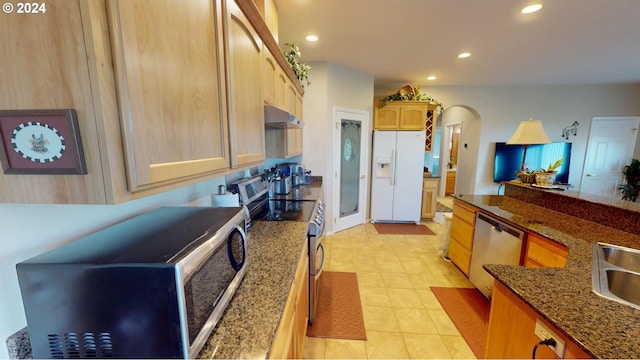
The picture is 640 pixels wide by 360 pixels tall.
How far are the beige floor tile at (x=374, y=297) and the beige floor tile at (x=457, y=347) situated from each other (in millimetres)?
520

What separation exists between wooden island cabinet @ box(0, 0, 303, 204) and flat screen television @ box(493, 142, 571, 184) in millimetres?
5574

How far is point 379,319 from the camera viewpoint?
2.00 meters

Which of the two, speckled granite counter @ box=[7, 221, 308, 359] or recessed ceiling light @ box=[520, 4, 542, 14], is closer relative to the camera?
speckled granite counter @ box=[7, 221, 308, 359]

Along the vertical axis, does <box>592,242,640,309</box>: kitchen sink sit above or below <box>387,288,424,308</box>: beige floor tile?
above

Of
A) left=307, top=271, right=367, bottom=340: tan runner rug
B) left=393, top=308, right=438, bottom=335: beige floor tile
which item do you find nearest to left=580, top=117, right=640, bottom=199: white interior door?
left=393, top=308, right=438, bottom=335: beige floor tile

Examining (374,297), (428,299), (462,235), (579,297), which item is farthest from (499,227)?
(374,297)

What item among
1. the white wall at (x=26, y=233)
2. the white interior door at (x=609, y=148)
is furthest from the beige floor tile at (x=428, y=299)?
the white interior door at (x=609, y=148)

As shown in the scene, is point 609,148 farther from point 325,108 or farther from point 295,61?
point 295,61

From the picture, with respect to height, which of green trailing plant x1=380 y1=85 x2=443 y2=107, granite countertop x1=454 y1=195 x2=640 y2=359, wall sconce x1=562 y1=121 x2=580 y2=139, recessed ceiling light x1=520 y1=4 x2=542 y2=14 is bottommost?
granite countertop x1=454 y1=195 x2=640 y2=359

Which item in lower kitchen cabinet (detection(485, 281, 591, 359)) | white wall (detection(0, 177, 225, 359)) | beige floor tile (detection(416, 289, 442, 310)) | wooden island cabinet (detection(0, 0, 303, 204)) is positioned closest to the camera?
wooden island cabinet (detection(0, 0, 303, 204))

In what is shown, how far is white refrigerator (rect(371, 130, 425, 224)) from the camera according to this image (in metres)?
4.21

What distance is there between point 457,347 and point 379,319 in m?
0.58

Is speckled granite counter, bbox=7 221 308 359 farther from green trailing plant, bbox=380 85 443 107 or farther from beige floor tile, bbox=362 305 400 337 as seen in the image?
green trailing plant, bbox=380 85 443 107

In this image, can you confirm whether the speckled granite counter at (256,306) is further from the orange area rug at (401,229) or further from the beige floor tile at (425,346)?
the orange area rug at (401,229)
